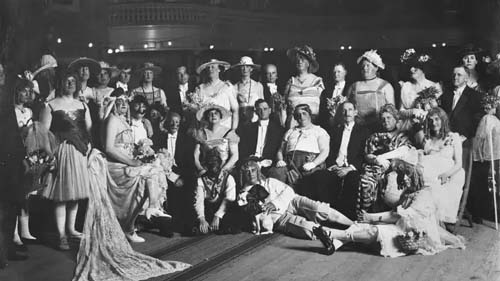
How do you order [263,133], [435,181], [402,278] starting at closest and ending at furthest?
[402,278], [435,181], [263,133]

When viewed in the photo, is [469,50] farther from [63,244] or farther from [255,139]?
[63,244]

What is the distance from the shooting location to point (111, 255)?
7.22 m

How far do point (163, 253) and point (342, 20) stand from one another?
8.99ft

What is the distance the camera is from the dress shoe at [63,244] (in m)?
7.19

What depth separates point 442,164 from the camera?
23.0ft

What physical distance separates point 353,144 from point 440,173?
32.9 inches

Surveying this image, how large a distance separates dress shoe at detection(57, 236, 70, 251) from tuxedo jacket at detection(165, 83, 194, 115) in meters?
1.61

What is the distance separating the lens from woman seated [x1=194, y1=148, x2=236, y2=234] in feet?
24.9

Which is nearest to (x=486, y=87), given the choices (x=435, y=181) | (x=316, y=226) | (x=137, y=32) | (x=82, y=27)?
(x=435, y=181)

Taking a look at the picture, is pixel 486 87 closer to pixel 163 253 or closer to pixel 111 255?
pixel 163 253

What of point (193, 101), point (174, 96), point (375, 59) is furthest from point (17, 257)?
point (375, 59)

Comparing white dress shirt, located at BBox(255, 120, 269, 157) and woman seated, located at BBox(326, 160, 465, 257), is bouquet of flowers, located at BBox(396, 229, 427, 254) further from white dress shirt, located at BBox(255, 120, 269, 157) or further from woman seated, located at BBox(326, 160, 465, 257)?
white dress shirt, located at BBox(255, 120, 269, 157)

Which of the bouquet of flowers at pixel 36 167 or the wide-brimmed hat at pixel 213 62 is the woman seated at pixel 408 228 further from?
the bouquet of flowers at pixel 36 167

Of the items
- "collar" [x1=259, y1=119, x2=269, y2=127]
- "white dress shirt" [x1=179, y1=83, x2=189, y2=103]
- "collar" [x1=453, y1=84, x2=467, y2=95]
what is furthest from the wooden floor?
"white dress shirt" [x1=179, y1=83, x2=189, y2=103]
